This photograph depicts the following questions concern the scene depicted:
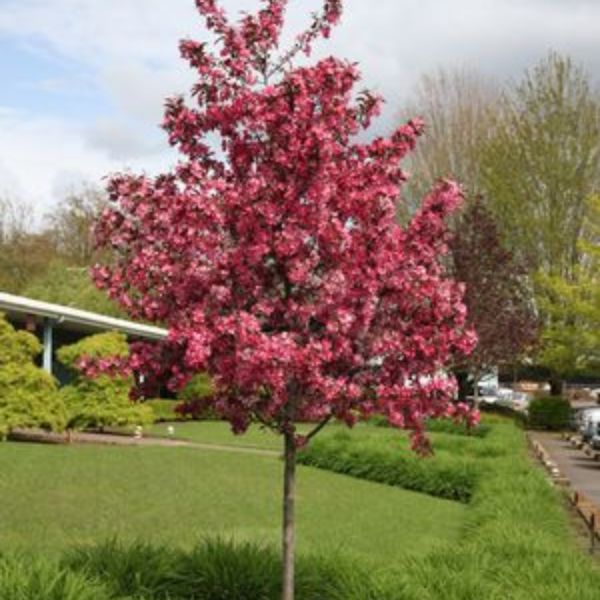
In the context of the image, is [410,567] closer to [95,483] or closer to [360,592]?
[360,592]

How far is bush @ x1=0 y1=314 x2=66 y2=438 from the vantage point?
967 inches

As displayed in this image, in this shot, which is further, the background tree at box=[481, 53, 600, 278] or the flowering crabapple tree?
the background tree at box=[481, 53, 600, 278]

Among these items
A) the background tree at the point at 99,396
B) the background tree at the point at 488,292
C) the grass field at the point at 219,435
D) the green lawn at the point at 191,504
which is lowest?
the green lawn at the point at 191,504

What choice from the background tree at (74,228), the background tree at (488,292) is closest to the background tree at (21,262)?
the background tree at (74,228)

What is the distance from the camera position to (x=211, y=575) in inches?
366

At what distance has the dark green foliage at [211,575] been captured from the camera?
8898 millimetres

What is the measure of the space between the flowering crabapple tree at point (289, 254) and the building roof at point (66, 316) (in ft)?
65.3

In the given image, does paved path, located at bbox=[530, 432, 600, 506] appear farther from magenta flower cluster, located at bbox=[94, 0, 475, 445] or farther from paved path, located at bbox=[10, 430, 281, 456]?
magenta flower cluster, located at bbox=[94, 0, 475, 445]

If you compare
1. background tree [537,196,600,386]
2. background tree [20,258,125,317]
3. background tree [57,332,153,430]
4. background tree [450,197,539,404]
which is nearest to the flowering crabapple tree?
background tree [57,332,153,430]

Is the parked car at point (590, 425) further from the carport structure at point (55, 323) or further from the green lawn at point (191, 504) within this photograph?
the carport structure at point (55, 323)

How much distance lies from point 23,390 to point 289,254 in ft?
59.3

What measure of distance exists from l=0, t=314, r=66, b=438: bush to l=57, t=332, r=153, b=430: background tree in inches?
79.8

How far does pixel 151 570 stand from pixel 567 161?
42171mm

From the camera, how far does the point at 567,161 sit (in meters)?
48.2
